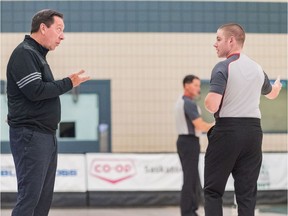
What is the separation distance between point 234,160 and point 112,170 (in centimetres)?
471

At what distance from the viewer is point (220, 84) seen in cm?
402

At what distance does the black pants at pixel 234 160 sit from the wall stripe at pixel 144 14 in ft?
23.5

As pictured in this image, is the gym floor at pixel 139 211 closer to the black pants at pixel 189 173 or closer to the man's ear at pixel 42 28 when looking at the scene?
the black pants at pixel 189 173

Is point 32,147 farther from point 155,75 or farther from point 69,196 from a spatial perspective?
point 155,75

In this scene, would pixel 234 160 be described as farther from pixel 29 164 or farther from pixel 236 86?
pixel 29 164

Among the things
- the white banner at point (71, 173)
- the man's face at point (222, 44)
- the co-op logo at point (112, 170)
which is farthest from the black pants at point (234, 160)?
the white banner at point (71, 173)

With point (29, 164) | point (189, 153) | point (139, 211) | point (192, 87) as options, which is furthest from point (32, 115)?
point (139, 211)

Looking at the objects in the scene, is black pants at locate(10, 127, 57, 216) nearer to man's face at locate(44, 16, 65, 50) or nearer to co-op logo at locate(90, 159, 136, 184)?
man's face at locate(44, 16, 65, 50)

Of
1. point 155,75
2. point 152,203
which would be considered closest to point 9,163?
point 152,203

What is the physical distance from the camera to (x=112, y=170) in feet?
28.4

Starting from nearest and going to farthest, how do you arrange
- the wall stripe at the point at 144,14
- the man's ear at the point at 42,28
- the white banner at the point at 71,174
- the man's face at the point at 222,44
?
the man's ear at the point at 42,28
the man's face at the point at 222,44
the white banner at the point at 71,174
the wall stripe at the point at 144,14

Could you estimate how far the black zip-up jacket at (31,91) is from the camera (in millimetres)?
3785

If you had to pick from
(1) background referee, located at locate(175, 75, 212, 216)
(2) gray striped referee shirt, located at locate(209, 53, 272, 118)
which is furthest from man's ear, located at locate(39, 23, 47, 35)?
(1) background referee, located at locate(175, 75, 212, 216)

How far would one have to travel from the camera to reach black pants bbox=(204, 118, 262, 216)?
4059 millimetres
